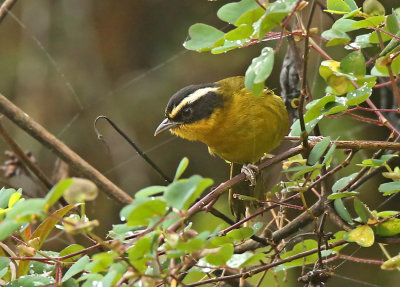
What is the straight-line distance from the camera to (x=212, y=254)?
108 centimetres

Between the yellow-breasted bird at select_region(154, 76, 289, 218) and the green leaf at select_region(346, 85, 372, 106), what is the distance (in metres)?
0.67

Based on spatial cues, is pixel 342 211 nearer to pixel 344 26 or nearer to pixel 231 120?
pixel 344 26

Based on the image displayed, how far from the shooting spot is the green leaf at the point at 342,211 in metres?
1.47

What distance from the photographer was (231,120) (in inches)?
88.4

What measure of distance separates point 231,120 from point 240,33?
990 millimetres

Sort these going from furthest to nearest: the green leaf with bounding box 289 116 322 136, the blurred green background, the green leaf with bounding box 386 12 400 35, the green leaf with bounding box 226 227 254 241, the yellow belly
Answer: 1. the blurred green background
2. the yellow belly
3. the green leaf with bounding box 289 116 322 136
4. the green leaf with bounding box 226 227 254 241
5. the green leaf with bounding box 386 12 400 35

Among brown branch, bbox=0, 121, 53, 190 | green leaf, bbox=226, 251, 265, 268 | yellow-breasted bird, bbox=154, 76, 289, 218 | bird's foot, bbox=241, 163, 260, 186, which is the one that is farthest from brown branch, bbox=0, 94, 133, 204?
green leaf, bbox=226, 251, 265, 268

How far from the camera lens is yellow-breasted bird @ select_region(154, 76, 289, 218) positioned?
221cm

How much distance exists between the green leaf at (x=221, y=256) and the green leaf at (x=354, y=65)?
46 centimetres

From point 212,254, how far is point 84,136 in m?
3.61

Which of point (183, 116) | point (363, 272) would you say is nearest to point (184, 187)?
point (183, 116)

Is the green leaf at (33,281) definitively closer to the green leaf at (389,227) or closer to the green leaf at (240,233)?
the green leaf at (240,233)

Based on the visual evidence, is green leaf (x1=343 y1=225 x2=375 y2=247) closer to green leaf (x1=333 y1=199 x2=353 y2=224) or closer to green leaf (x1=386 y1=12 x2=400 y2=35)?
green leaf (x1=333 y1=199 x2=353 y2=224)

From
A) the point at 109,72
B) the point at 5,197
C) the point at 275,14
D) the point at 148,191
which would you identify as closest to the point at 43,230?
the point at 5,197
